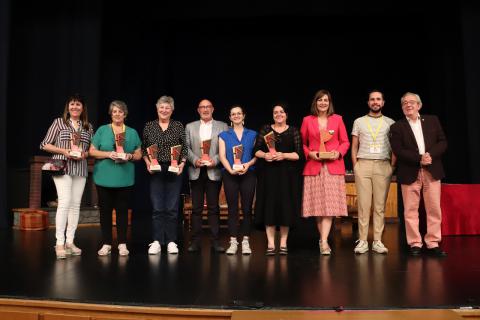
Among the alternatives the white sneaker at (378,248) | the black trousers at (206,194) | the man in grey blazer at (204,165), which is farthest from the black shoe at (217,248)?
the white sneaker at (378,248)

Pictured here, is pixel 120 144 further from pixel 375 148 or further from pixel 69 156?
pixel 375 148

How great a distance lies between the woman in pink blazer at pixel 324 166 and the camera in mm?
3541

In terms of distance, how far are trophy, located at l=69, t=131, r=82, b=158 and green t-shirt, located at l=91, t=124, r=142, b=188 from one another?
0.14 metres

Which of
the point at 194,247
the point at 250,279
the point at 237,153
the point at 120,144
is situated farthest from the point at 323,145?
the point at 120,144

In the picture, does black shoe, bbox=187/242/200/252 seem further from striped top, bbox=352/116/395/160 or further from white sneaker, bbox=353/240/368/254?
striped top, bbox=352/116/395/160

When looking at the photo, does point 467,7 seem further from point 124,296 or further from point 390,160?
point 124,296

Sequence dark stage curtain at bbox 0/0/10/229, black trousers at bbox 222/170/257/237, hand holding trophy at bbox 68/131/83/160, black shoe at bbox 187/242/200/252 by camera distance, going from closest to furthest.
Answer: hand holding trophy at bbox 68/131/83/160 → black trousers at bbox 222/170/257/237 → black shoe at bbox 187/242/200/252 → dark stage curtain at bbox 0/0/10/229

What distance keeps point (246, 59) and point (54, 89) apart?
4223 mm

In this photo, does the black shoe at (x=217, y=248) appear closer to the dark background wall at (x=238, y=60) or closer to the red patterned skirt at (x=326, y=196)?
the red patterned skirt at (x=326, y=196)

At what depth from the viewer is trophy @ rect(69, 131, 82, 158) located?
3.40 metres

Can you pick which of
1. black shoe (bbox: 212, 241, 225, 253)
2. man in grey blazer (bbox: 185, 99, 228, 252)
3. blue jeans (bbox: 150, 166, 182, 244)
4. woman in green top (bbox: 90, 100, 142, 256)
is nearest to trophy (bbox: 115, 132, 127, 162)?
woman in green top (bbox: 90, 100, 142, 256)

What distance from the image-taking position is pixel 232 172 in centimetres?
354

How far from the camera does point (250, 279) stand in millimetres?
2750

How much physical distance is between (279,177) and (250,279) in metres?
1.06
